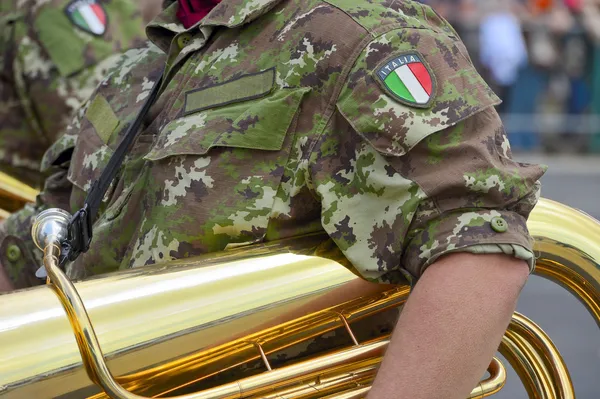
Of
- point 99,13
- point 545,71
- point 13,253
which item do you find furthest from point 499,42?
point 13,253

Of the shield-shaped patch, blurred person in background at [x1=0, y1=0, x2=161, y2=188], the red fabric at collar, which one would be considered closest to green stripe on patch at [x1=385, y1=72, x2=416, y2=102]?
the red fabric at collar

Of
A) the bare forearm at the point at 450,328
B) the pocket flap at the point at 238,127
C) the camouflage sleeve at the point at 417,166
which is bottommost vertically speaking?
the bare forearm at the point at 450,328

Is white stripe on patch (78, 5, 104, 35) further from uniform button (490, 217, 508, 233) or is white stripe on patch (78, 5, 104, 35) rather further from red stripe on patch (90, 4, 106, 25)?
uniform button (490, 217, 508, 233)

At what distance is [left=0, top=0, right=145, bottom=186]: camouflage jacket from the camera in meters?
2.85

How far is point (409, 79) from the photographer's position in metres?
1.43

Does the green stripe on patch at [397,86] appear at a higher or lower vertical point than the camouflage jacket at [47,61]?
lower

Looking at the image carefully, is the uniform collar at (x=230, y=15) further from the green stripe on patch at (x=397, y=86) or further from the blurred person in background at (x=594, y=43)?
the blurred person in background at (x=594, y=43)

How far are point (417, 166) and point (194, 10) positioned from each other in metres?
0.57

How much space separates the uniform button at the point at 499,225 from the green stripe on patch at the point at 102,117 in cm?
74

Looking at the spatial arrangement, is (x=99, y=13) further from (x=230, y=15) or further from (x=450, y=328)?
(x=450, y=328)

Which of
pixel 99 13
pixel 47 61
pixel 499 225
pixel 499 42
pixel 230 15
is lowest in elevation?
pixel 499 225

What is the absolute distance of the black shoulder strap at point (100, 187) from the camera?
1584 millimetres

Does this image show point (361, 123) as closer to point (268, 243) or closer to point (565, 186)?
point (268, 243)

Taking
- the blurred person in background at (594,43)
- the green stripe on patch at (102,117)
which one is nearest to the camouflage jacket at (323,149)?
the green stripe on patch at (102,117)
